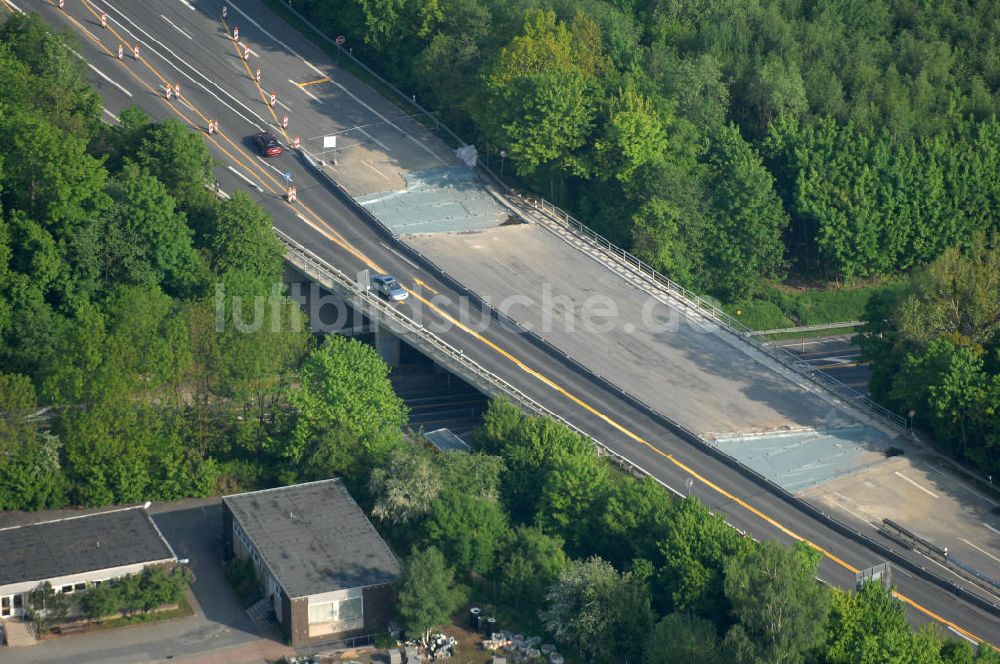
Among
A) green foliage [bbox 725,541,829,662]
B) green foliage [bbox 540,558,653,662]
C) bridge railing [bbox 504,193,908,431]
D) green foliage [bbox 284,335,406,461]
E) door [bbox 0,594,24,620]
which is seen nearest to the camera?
green foliage [bbox 725,541,829,662]

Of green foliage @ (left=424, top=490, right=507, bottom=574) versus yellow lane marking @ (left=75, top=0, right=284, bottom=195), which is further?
yellow lane marking @ (left=75, top=0, right=284, bottom=195)

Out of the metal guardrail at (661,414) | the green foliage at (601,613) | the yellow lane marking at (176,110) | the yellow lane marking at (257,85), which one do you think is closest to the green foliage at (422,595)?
the green foliage at (601,613)

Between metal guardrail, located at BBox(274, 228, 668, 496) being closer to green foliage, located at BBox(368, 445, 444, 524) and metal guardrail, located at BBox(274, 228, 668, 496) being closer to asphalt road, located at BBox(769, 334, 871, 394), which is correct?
green foliage, located at BBox(368, 445, 444, 524)

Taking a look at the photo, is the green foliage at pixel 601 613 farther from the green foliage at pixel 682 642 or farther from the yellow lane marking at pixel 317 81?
the yellow lane marking at pixel 317 81

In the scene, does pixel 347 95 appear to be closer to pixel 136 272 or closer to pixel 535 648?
pixel 136 272

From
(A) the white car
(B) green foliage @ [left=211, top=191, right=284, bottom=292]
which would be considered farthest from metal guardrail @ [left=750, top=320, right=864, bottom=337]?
(B) green foliage @ [left=211, top=191, right=284, bottom=292]

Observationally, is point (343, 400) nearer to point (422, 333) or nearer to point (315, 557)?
point (422, 333)

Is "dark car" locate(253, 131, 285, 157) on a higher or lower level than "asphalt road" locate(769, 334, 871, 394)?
higher

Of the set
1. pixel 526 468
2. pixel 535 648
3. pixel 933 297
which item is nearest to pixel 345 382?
pixel 526 468
